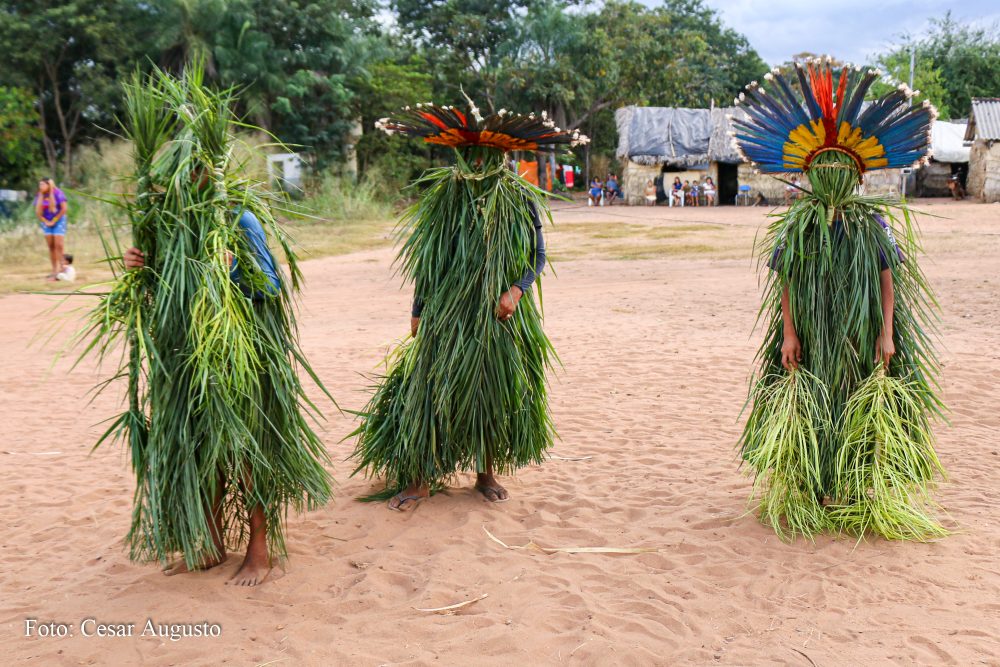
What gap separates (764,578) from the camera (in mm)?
3383

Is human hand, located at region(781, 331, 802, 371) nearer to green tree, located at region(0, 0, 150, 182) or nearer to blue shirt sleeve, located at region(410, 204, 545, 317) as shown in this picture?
blue shirt sleeve, located at region(410, 204, 545, 317)

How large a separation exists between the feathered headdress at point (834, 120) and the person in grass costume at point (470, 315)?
94cm

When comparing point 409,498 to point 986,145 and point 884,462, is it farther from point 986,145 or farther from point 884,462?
point 986,145

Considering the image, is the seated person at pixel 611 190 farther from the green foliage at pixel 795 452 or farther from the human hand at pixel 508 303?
the green foliage at pixel 795 452

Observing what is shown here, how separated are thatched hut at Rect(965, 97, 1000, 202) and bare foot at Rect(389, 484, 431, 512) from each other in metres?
27.3

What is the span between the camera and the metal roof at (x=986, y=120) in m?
25.8

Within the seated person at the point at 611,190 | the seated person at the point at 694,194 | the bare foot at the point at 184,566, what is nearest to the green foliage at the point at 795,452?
the bare foot at the point at 184,566

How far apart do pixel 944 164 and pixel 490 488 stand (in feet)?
106

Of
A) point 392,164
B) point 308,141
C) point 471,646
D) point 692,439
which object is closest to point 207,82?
point 308,141

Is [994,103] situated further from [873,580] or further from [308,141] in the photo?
[873,580]

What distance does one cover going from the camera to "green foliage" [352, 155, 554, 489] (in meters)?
4.03

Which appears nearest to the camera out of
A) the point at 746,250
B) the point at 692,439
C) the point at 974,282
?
the point at 692,439

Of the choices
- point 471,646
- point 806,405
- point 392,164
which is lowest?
point 471,646

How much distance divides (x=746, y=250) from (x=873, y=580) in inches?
505
